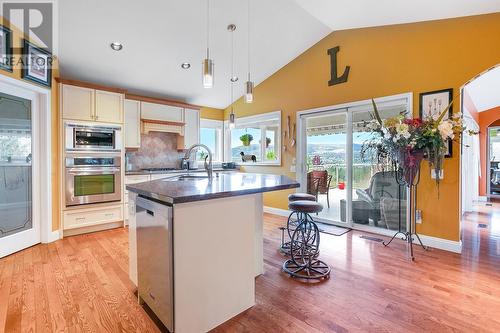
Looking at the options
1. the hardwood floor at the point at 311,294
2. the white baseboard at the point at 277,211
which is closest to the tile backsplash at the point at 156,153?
the hardwood floor at the point at 311,294

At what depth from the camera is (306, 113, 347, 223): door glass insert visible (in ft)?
13.7

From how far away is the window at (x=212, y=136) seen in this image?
588 cm

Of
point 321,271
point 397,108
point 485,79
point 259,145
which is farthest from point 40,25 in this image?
point 485,79

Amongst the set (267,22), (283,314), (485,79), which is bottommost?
(283,314)

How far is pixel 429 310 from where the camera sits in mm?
1891

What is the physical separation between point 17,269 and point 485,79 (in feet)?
24.3

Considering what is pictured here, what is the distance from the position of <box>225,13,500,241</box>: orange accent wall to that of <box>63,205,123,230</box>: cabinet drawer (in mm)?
3767

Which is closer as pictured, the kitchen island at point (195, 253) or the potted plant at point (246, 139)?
the kitchen island at point (195, 253)

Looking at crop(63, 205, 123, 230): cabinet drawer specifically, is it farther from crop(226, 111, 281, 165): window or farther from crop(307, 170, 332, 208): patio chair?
crop(307, 170, 332, 208): patio chair

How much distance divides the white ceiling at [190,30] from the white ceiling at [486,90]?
1936mm

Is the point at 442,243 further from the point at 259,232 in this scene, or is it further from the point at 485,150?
the point at 485,150

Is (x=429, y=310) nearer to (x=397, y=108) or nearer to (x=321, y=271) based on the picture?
(x=321, y=271)

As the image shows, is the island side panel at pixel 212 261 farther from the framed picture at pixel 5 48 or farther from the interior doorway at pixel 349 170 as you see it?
the framed picture at pixel 5 48

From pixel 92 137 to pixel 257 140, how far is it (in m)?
3.11
